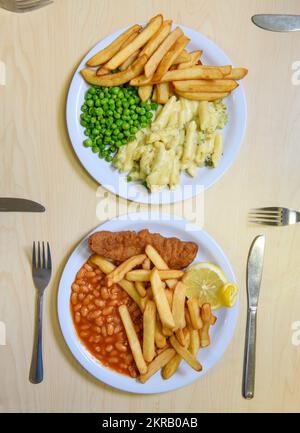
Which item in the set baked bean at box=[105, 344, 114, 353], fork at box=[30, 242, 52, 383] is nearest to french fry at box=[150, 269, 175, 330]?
baked bean at box=[105, 344, 114, 353]

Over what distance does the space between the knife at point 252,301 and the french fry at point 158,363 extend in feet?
1.64

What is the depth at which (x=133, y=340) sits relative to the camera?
234cm

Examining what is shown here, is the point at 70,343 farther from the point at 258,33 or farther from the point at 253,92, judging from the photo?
the point at 258,33

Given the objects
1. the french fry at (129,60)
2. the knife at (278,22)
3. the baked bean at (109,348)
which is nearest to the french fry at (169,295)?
the baked bean at (109,348)

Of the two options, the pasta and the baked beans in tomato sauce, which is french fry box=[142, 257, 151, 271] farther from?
the pasta

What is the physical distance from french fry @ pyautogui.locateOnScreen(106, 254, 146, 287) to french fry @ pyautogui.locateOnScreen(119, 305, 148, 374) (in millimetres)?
168

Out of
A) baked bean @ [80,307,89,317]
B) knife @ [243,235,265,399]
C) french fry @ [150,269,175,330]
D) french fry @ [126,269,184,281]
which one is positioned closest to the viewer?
french fry @ [150,269,175,330]

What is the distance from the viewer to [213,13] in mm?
2551

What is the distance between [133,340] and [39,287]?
2.11 ft

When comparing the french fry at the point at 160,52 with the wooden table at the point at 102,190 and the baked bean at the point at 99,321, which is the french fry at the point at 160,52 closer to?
the wooden table at the point at 102,190

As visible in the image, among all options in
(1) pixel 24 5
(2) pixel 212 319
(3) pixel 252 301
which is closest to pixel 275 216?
(3) pixel 252 301

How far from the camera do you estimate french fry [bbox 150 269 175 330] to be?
2.22 metres

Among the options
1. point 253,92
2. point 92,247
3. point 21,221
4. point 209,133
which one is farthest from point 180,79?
point 21,221

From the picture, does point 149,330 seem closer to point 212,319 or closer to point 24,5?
point 212,319
